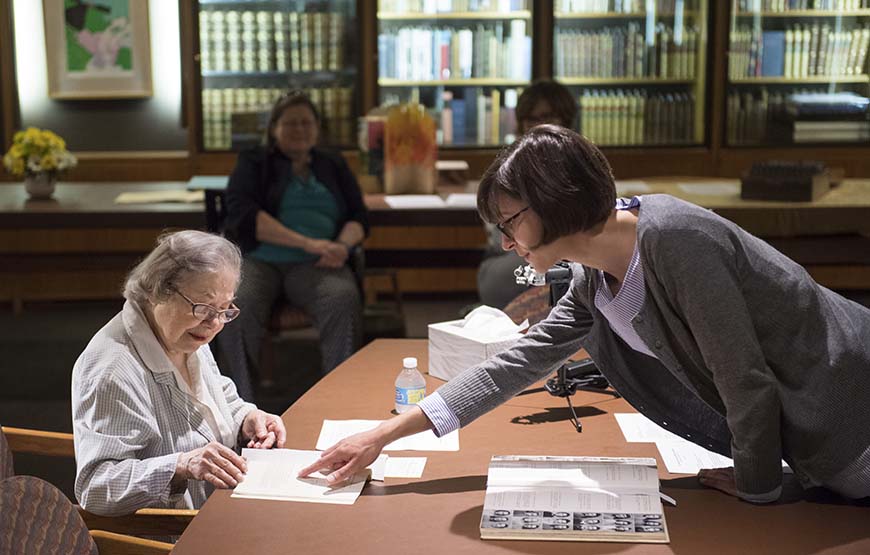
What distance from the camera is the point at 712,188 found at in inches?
197

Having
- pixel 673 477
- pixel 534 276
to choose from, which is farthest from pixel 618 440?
pixel 534 276

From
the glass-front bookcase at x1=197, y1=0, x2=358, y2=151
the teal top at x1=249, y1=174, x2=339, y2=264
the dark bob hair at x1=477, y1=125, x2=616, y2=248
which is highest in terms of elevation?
the glass-front bookcase at x1=197, y1=0, x2=358, y2=151

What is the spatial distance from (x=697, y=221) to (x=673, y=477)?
1.80ft

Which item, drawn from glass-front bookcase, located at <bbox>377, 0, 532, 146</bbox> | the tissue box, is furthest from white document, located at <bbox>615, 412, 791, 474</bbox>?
glass-front bookcase, located at <bbox>377, 0, 532, 146</bbox>

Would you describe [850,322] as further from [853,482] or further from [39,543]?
[39,543]

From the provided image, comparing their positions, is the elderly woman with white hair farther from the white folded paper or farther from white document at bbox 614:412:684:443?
white document at bbox 614:412:684:443

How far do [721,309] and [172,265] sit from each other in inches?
44.3

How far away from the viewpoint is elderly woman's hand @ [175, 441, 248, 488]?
205 centimetres

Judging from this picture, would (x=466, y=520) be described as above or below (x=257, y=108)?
below

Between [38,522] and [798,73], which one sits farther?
[798,73]

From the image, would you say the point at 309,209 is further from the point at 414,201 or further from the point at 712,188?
the point at 712,188

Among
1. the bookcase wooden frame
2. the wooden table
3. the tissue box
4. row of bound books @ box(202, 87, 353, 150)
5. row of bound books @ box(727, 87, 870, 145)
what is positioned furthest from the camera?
row of bound books @ box(727, 87, 870, 145)

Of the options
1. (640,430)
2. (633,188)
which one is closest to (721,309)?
(640,430)

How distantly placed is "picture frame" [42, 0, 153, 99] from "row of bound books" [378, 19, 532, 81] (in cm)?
143
